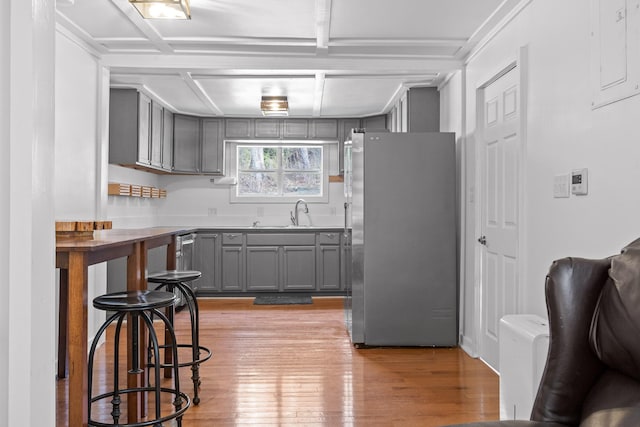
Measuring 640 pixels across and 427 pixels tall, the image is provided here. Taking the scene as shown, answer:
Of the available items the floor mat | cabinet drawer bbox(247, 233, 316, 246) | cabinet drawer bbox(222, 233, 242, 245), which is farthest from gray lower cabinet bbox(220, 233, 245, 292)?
the floor mat

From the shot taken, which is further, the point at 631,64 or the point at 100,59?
the point at 100,59

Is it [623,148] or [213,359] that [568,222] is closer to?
[623,148]

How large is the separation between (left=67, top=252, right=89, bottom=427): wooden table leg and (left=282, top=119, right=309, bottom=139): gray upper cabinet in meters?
5.02

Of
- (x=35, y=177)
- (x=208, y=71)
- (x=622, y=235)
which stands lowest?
(x=622, y=235)

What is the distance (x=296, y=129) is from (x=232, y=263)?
193 cm

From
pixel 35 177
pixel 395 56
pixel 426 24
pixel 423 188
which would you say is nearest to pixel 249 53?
pixel 395 56

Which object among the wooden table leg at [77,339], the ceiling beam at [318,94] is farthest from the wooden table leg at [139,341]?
the ceiling beam at [318,94]

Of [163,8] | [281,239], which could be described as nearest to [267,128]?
[281,239]

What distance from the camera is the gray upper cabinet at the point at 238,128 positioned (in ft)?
22.2

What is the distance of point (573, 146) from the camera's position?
8.28 feet

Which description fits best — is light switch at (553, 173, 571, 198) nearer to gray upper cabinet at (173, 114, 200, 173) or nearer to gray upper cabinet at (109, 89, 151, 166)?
gray upper cabinet at (109, 89, 151, 166)

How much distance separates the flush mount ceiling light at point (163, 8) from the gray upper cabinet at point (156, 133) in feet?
8.93

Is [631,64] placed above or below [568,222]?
above

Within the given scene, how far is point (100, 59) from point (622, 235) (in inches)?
155
